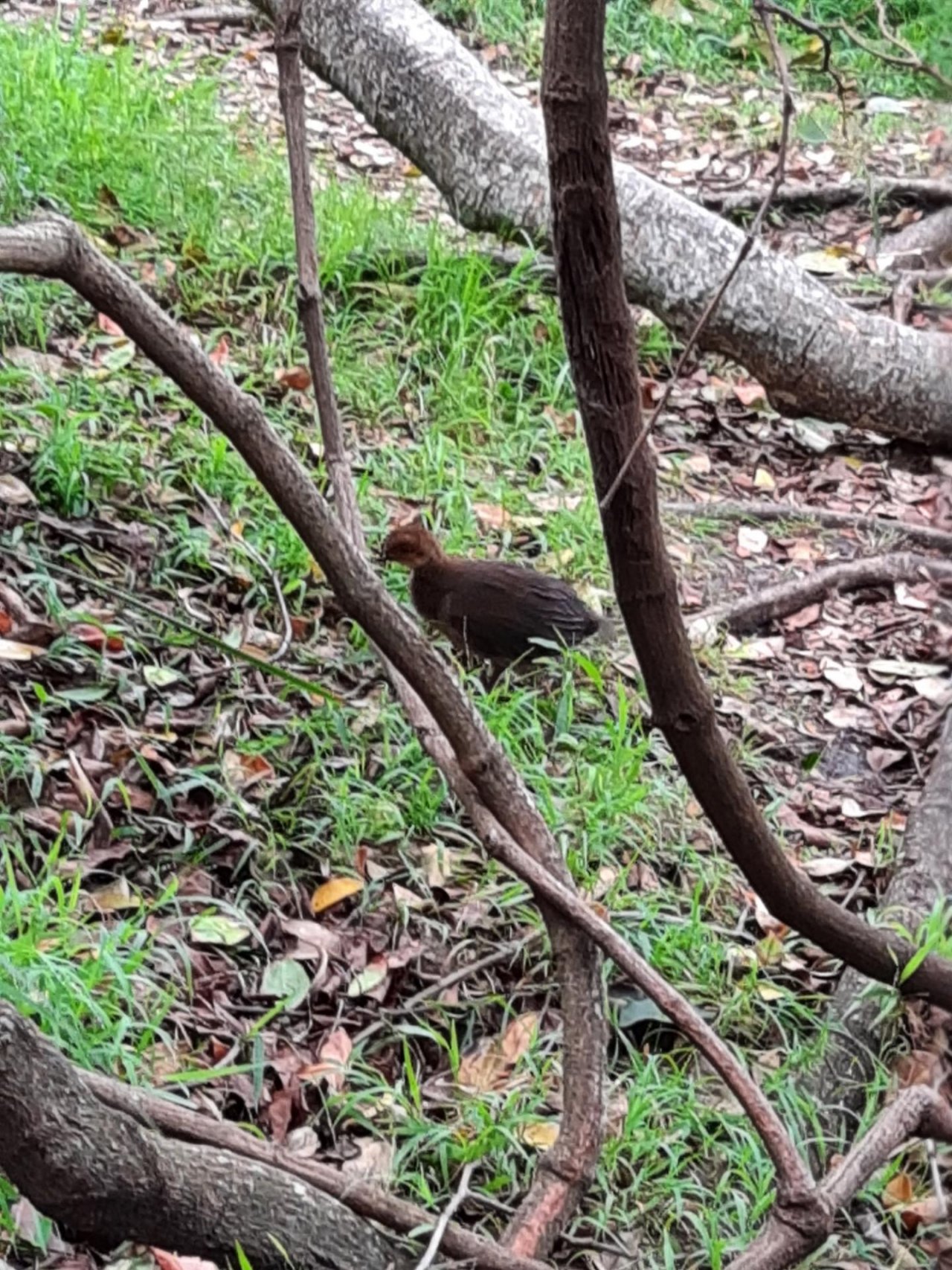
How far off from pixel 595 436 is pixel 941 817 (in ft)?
5.24

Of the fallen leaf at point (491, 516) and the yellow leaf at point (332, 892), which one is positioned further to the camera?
the fallen leaf at point (491, 516)

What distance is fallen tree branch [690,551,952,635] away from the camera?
→ 143 inches

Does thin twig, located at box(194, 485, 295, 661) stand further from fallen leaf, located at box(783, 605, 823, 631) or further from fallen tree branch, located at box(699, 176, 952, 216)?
fallen tree branch, located at box(699, 176, 952, 216)

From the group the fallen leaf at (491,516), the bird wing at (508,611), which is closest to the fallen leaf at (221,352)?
the fallen leaf at (491,516)

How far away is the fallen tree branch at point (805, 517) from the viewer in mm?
3996

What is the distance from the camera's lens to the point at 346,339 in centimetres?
413

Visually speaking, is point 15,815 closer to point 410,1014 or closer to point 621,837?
point 410,1014

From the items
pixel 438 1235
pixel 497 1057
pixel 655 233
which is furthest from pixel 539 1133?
pixel 655 233

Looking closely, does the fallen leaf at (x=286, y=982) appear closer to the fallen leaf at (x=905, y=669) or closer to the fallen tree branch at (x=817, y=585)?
the fallen tree branch at (x=817, y=585)

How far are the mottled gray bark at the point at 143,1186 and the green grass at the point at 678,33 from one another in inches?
202

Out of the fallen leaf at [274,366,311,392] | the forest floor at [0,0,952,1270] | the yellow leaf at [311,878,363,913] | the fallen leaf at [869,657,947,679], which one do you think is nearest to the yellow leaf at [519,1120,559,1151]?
the forest floor at [0,0,952,1270]

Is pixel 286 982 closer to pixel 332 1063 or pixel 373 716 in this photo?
pixel 332 1063

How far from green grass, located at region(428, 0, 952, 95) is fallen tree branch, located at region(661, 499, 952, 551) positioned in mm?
2600

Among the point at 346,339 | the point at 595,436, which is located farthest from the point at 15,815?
the point at 346,339
